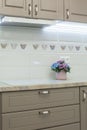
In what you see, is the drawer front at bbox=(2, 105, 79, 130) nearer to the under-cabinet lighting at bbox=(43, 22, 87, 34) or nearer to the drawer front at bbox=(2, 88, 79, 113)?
the drawer front at bbox=(2, 88, 79, 113)

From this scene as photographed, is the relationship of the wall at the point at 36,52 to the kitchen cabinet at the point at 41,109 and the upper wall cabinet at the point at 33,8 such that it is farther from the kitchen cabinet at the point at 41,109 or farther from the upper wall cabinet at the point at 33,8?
the kitchen cabinet at the point at 41,109

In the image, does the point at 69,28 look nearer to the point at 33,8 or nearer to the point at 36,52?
the point at 36,52

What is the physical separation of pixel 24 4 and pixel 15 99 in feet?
3.03

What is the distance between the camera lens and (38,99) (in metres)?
1.99

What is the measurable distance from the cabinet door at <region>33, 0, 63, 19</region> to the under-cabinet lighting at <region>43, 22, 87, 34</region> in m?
0.23

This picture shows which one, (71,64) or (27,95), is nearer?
(27,95)

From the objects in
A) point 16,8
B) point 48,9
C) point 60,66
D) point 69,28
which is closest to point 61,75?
point 60,66

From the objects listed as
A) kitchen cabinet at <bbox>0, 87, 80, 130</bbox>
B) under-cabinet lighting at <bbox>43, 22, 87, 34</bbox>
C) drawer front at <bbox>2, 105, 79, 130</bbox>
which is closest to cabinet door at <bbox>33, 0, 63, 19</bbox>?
under-cabinet lighting at <bbox>43, 22, 87, 34</bbox>

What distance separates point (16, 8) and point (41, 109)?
37.9 inches

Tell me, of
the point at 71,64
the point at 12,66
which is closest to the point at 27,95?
the point at 12,66

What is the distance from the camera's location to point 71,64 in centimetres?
284

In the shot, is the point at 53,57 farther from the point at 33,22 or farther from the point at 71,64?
the point at 33,22

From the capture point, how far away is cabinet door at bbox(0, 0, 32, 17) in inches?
83.3

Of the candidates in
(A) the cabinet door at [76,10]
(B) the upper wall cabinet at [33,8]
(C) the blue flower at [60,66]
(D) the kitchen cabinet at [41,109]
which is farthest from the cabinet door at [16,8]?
(D) the kitchen cabinet at [41,109]
